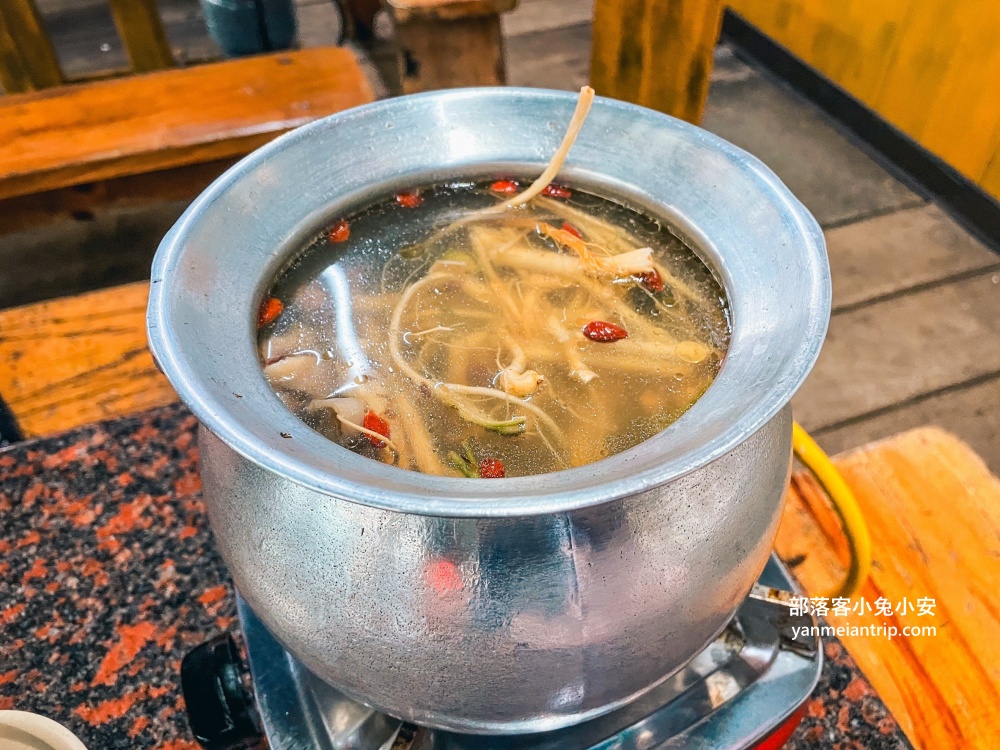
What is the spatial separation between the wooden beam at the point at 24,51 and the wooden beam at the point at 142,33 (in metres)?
0.36

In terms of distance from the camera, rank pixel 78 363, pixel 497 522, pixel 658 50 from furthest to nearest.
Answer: pixel 658 50 < pixel 78 363 < pixel 497 522

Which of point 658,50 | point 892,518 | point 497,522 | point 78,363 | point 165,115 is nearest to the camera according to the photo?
point 497,522

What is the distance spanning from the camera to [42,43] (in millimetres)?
3797

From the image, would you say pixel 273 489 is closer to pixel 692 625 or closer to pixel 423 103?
pixel 692 625

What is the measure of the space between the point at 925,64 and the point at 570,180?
3229 mm

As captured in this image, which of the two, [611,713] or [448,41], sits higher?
[448,41]

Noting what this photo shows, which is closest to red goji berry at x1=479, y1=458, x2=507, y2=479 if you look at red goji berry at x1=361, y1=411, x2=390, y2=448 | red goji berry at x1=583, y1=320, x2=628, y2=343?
red goji berry at x1=361, y1=411, x2=390, y2=448

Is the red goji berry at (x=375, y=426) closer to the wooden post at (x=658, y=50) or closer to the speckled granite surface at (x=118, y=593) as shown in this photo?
the speckled granite surface at (x=118, y=593)

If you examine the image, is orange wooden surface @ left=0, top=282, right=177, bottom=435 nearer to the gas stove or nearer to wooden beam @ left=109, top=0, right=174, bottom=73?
the gas stove

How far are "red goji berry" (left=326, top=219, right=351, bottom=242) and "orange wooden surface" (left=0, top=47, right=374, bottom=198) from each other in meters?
1.22

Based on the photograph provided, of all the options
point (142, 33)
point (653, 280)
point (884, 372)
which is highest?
point (653, 280)

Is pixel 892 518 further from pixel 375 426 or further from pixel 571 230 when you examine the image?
pixel 375 426

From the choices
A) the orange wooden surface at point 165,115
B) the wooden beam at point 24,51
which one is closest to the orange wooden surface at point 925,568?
the orange wooden surface at point 165,115

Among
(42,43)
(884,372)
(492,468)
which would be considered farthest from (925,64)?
(42,43)
